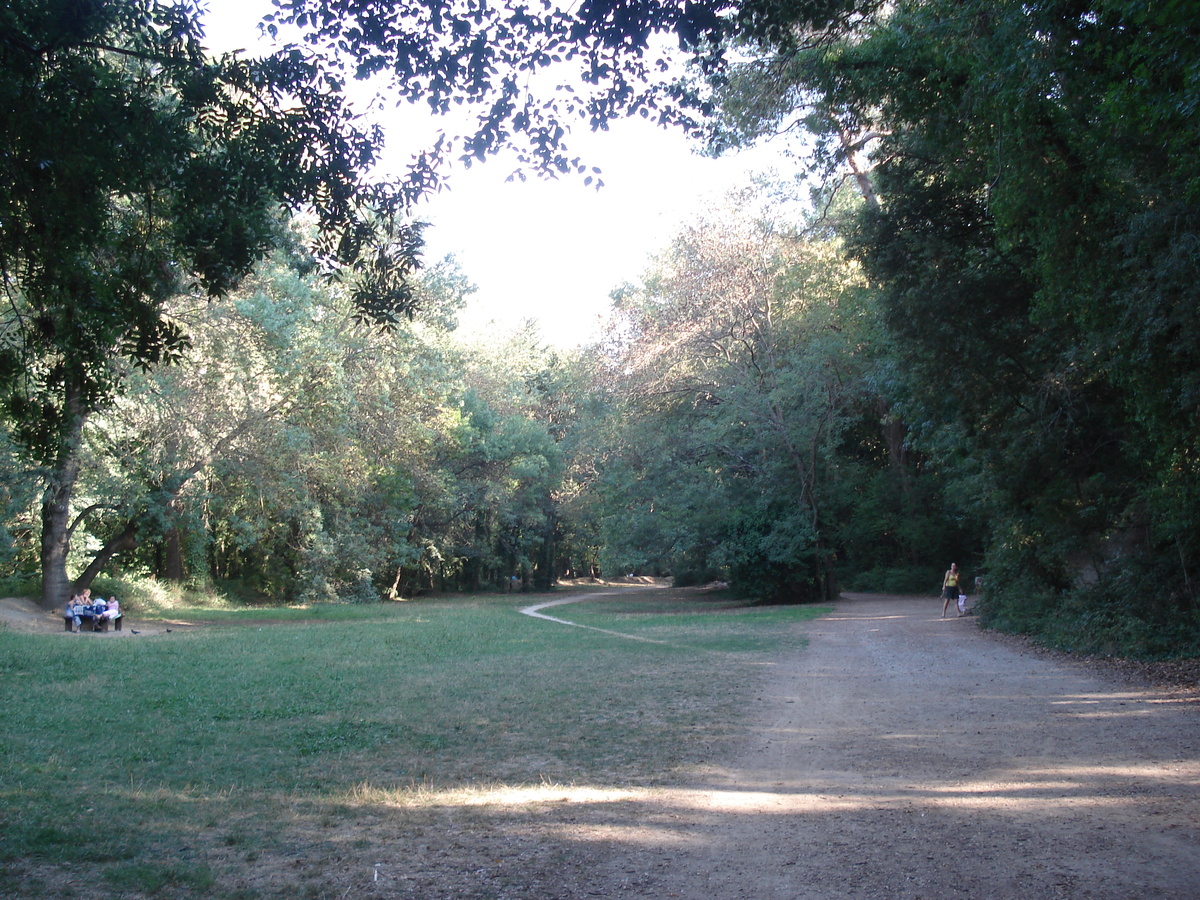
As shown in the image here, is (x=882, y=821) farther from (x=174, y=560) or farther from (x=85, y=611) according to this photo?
(x=174, y=560)

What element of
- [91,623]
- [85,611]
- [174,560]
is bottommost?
[91,623]

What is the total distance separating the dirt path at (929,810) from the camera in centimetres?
437

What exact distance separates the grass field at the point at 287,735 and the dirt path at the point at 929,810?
92cm

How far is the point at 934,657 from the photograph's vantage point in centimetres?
1362

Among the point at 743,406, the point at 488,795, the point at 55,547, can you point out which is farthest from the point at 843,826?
the point at 55,547

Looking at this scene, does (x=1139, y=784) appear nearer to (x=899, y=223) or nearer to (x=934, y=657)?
(x=934, y=657)

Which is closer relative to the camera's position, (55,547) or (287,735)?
(287,735)

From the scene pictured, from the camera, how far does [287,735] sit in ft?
26.9

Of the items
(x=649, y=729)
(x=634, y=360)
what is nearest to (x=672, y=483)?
(x=634, y=360)

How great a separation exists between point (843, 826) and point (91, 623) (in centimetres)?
2089

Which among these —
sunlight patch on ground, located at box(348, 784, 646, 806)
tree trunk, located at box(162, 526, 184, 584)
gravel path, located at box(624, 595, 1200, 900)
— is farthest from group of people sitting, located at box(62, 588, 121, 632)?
sunlight patch on ground, located at box(348, 784, 646, 806)

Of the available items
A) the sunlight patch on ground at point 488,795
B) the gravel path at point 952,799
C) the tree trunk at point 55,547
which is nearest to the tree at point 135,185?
the sunlight patch on ground at point 488,795

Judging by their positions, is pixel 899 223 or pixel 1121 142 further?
pixel 899 223

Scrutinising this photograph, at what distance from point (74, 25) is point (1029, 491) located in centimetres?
1481
